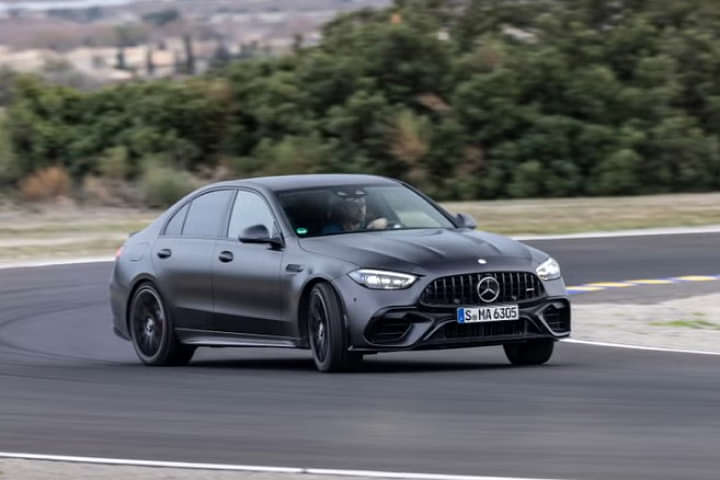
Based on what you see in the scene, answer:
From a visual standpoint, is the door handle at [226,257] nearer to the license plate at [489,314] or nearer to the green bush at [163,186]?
the license plate at [489,314]

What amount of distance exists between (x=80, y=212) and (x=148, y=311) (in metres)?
22.5

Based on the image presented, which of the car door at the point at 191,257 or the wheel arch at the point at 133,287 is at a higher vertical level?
the car door at the point at 191,257

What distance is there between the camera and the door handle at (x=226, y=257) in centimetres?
1366

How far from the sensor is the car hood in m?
12.3

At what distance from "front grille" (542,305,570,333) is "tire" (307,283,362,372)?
1.37m

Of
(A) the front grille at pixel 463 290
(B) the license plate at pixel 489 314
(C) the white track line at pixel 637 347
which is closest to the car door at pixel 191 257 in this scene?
(A) the front grille at pixel 463 290

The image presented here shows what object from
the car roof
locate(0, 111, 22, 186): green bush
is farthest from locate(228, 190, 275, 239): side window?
locate(0, 111, 22, 186): green bush

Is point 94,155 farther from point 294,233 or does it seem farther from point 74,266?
point 294,233

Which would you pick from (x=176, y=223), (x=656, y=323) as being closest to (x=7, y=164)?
(x=656, y=323)

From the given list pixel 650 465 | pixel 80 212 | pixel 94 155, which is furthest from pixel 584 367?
pixel 94 155

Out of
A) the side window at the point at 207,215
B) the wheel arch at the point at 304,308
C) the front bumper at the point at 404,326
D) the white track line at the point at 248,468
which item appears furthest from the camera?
the side window at the point at 207,215

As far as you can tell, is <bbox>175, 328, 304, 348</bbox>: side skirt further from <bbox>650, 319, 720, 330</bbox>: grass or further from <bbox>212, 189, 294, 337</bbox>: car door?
<bbox>650, 319, 720, 330</bbox>: grass

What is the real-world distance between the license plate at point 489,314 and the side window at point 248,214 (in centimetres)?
185

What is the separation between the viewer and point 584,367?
13.1 meters
